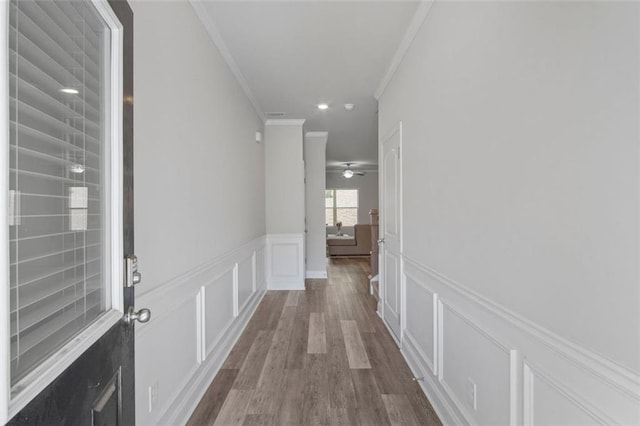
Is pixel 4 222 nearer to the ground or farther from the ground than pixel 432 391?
farther from the ground

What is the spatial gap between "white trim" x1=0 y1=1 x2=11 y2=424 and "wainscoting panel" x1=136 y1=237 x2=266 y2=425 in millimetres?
996

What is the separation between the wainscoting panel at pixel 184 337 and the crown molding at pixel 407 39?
2.20m

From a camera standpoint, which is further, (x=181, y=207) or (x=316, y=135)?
(x=316, y=135)

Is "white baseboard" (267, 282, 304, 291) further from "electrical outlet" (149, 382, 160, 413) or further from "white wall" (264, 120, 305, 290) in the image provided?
"electrical outlet" (149, 382, 160, 413)

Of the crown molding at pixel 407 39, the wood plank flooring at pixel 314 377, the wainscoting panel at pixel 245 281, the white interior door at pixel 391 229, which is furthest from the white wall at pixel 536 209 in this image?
the wainscoting panel at pixel 245 281

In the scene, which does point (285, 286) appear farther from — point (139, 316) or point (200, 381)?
point (139, 316)

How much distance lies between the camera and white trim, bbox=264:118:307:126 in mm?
4984

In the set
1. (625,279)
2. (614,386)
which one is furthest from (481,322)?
(625,279)

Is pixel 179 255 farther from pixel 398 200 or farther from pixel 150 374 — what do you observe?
pixel 398 200

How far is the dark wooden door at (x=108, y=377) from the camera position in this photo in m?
0.64

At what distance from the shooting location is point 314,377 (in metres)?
2.46

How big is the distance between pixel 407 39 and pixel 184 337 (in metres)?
2.58

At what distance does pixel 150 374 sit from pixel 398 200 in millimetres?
2202

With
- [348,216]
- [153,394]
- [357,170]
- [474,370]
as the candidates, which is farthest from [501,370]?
[348,216]
